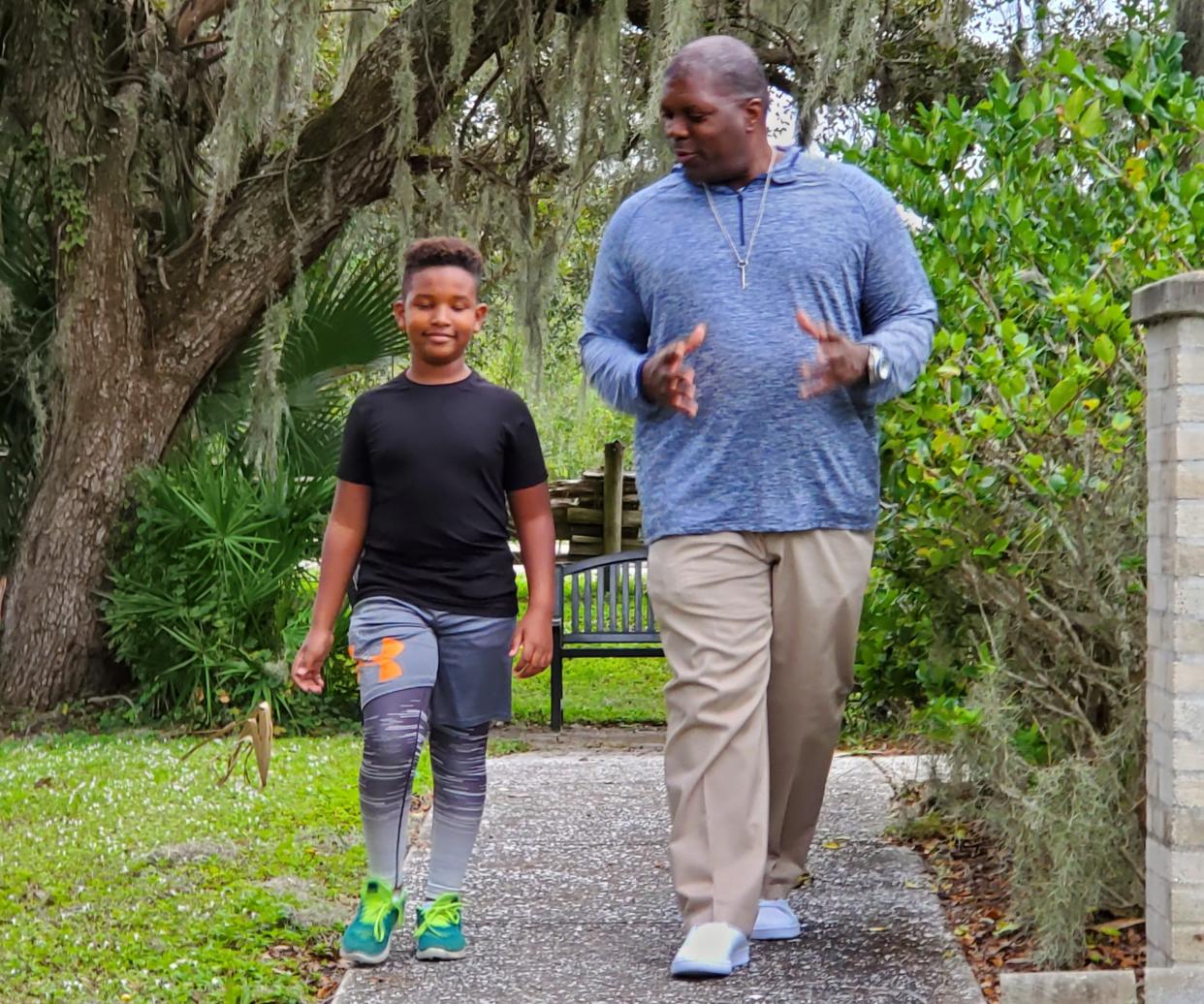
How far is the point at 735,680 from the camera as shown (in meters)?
3.56

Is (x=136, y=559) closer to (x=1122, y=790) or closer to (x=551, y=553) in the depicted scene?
(x=551, y=553)

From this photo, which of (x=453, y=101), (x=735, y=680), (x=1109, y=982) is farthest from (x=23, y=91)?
(x=1109, y=982)

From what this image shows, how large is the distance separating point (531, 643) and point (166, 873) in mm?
1613

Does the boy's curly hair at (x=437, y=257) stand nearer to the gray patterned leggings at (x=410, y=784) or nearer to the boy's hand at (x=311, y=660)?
the boy's hand at (x=311, y=660)

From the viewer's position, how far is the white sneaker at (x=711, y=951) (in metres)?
3.48

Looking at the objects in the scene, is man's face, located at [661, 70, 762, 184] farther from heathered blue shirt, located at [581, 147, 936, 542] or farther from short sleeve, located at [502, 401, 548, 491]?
short sleeve, located at [502, 401, 548, 491]

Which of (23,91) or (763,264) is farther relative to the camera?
(23,91)

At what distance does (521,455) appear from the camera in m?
3.87

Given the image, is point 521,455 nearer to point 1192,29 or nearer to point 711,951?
point 711,951

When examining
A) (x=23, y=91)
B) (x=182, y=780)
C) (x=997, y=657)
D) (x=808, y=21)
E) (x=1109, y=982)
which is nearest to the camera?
(x=1109, y=982)

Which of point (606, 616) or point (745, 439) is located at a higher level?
point (745, 439)

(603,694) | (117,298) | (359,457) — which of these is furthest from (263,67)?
(603,694)

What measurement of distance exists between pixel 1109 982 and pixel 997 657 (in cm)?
91

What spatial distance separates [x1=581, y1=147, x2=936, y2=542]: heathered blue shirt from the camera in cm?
358
